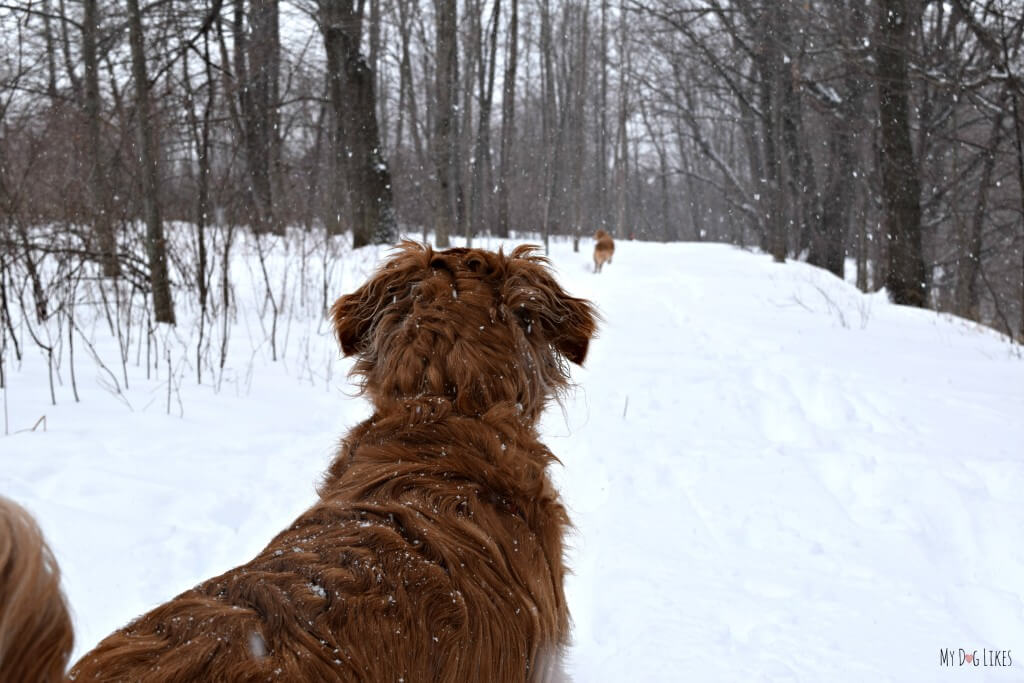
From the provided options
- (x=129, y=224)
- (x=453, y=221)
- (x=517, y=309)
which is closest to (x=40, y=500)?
(x=517, y=309)

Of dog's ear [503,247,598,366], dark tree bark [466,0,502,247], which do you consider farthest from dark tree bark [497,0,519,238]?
dog's ear [503,247,598,366]

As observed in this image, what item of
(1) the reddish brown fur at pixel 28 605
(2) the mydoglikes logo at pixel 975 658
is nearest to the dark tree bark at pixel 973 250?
(2) the mydoglikes logo at pixel 975 658

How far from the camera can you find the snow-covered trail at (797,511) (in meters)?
2.72

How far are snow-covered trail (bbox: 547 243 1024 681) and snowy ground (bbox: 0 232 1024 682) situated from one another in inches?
0.6

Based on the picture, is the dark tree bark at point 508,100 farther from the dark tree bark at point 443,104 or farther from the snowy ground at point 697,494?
the snowy ground at point 697,494

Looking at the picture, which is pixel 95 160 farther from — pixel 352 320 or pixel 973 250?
pixel 973 250

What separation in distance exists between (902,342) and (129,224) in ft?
28.5

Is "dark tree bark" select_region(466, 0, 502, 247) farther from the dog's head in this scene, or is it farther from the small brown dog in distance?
the dog's head

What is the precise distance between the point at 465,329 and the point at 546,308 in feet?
1.20

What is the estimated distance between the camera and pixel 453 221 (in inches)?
1032

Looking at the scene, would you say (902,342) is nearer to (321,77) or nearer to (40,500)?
(40,500)

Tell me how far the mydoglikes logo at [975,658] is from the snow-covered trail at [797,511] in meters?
0.04

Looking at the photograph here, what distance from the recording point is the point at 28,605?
3.03ft

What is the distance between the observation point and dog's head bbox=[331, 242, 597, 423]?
212 centimetres
